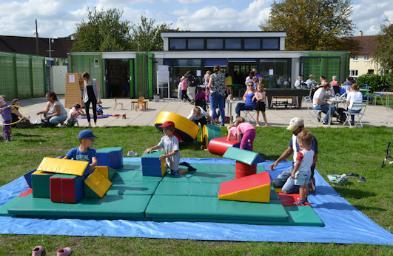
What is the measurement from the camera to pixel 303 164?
6.52 metres

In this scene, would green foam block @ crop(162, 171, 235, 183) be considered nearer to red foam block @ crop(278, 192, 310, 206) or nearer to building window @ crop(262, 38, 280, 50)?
red foam block @ crop(278, 192, 310, 206)

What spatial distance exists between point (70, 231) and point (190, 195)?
6.63 feet

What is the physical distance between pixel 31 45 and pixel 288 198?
2823 inches

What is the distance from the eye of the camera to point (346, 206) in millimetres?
6750

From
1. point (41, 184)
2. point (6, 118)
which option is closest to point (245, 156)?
point (41, 184)

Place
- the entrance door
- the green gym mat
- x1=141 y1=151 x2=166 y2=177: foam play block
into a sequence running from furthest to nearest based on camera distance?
the entrance door
x1=141 y1=151 x2=166 y2=177: foam play block
the green gym mat

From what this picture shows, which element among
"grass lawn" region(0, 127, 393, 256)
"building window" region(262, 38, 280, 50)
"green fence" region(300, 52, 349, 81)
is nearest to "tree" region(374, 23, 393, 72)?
"green fence" region(300, 52, 349, 81)

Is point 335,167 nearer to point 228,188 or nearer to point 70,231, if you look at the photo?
point 228,188

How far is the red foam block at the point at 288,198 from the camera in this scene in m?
6.74

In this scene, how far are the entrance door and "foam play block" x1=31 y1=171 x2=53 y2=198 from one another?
2398 centimetres

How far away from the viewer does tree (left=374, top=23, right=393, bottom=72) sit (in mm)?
34959

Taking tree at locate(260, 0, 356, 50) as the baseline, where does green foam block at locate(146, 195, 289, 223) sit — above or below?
below

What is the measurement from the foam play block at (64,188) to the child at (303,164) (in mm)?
3255

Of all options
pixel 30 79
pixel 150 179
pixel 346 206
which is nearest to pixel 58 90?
pixel 30 79
